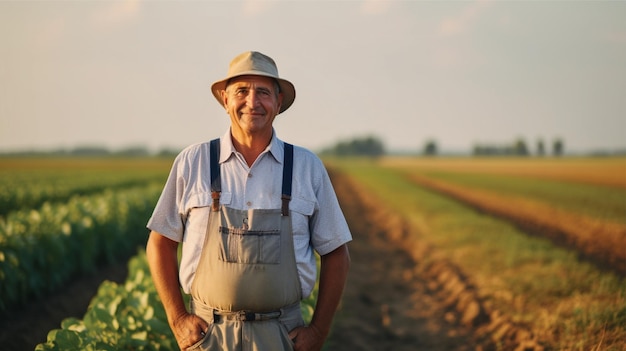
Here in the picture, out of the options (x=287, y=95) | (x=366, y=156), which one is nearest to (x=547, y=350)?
(x=287, y=95)

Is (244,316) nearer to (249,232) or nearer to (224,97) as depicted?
(249,232)

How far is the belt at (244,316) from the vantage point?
257cm

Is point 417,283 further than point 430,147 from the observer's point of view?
No

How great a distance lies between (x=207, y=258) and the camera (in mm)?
2549

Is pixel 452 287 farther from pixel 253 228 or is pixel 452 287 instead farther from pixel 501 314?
pixel 253 228

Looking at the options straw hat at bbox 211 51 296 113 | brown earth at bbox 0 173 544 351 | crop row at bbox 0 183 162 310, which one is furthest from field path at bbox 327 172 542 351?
crop row at bbox 0 183 162 310

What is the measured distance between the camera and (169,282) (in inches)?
109

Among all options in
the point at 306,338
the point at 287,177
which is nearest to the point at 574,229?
the point at 306,338

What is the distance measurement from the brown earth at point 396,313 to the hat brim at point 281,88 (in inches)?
110

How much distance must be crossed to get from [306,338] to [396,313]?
486 cm

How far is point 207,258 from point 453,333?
4650mm

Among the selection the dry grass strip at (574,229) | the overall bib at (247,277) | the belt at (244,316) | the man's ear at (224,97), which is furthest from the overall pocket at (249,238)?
the dry grass strip at (574,229)

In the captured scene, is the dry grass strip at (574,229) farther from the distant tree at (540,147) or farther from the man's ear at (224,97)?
the distant tree at (540,147)

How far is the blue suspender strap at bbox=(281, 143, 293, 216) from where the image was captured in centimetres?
257
